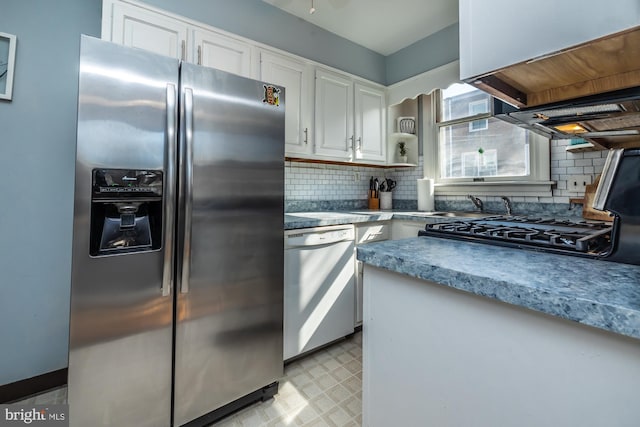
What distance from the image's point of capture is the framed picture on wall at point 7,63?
1.53m

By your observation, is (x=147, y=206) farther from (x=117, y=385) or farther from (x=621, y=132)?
(x=621, y=132)

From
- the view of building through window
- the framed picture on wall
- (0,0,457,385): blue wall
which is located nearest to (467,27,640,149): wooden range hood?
the view of building through window

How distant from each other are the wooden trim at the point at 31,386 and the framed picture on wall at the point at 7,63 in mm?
1598

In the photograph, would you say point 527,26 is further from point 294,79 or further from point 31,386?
point 31,386

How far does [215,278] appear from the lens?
1404 millimetres

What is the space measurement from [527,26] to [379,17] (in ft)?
7.48

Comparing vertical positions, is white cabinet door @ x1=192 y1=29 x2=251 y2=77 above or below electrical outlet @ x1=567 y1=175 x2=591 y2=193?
above

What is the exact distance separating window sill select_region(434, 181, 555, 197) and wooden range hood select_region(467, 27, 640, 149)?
49.0 inches

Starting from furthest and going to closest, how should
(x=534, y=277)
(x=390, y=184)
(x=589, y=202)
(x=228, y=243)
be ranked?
(x=390, y=184)
(x=589, y=202)
(x=228, y=243)
(x=534, y=277)

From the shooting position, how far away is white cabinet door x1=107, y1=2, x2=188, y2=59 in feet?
5.20

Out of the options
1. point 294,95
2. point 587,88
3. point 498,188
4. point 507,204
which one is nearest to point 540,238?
point 587,88

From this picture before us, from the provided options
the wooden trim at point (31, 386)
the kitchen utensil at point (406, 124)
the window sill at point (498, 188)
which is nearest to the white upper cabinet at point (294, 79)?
the kitchen utensil at point (406, 124)

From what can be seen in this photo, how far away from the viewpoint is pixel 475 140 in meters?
2.62

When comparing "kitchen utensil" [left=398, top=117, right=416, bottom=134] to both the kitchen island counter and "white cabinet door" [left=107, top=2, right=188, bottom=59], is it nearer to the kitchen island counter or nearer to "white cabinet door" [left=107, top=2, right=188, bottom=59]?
"white cabinet door" [left=107, top=2, right=188, bottom=59]
